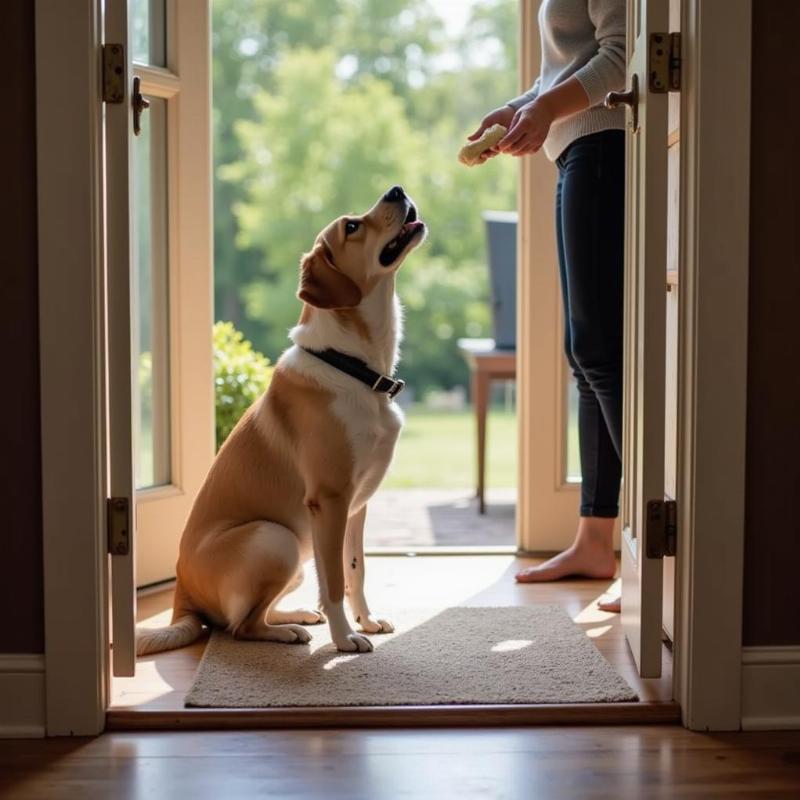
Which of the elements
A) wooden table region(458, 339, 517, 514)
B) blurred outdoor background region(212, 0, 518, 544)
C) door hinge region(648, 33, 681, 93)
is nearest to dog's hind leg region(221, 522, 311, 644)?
door hinge region(648, 33, 681, 93)

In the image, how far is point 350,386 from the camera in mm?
2482

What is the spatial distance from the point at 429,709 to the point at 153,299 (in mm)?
1608

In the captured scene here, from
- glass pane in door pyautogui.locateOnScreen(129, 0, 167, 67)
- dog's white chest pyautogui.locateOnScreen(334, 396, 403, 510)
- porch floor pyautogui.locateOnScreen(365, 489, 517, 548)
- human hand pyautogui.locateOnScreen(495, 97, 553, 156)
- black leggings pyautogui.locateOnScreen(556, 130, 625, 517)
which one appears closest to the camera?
dog's white chest pyautogui.locateOnScreen(334, 396, 403, 510)

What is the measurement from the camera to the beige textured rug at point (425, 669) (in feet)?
7.08

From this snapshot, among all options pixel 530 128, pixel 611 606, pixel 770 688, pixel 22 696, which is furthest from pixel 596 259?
pixel 22 696

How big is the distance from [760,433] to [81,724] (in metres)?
1.31

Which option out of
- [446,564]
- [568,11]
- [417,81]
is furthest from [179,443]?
[417,81]

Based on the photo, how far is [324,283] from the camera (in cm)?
248

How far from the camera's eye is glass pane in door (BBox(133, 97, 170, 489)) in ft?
10.4

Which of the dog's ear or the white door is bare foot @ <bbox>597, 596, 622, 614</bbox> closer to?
the dog's ear

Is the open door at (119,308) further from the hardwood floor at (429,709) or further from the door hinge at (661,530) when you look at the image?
the door hinge at (661,530)

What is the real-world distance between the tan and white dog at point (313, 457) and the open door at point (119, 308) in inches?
16.5

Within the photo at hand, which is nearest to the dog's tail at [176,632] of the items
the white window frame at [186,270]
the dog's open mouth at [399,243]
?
the white window frame at [186,270]

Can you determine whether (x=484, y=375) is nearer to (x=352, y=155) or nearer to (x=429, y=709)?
(x=429, y=709)
